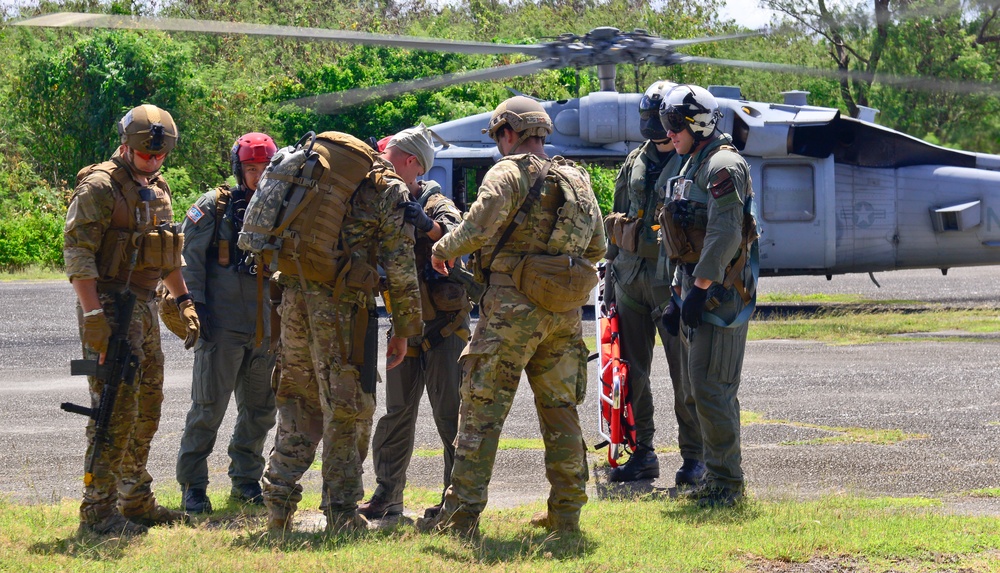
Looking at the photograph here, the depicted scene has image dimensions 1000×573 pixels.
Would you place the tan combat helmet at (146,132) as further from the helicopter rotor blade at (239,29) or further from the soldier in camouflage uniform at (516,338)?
the soldier in camouflage uniform at (516,338)

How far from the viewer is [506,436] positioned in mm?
7715

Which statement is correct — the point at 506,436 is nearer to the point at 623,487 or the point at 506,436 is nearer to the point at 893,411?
the point at 623,487

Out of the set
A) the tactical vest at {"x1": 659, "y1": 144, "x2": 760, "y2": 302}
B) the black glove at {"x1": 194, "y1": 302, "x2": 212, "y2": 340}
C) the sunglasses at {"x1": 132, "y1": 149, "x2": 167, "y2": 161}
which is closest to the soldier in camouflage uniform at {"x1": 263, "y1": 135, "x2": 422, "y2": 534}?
the sunglasses at {"x1": 132, "y1": 149, "x2": 167, "y2": 161}

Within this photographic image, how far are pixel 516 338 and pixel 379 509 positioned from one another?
4.35 feet

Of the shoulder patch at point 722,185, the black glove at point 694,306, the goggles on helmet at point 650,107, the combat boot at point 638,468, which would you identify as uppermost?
the goggles on helmet at point 650,107

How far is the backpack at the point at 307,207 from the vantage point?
4949 millimetres

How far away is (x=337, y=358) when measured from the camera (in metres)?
5.03

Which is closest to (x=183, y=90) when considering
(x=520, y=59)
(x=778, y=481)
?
(x=520, y=59)

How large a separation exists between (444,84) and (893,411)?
532 centimetres

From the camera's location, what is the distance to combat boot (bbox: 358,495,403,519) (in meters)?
5.65

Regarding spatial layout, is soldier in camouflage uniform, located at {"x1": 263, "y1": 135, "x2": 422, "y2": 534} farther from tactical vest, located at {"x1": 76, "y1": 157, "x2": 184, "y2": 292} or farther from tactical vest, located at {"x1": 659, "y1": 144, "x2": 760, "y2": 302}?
tactical vest, located at {"x1": 659, "y1": 144, "x2": 760, "y2": 302}

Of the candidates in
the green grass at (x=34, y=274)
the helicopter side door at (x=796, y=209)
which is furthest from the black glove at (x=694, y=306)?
the green grass at (x=34, y=274)

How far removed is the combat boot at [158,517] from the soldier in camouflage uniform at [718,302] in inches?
104

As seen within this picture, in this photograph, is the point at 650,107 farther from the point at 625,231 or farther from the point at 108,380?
the point at 108,380
